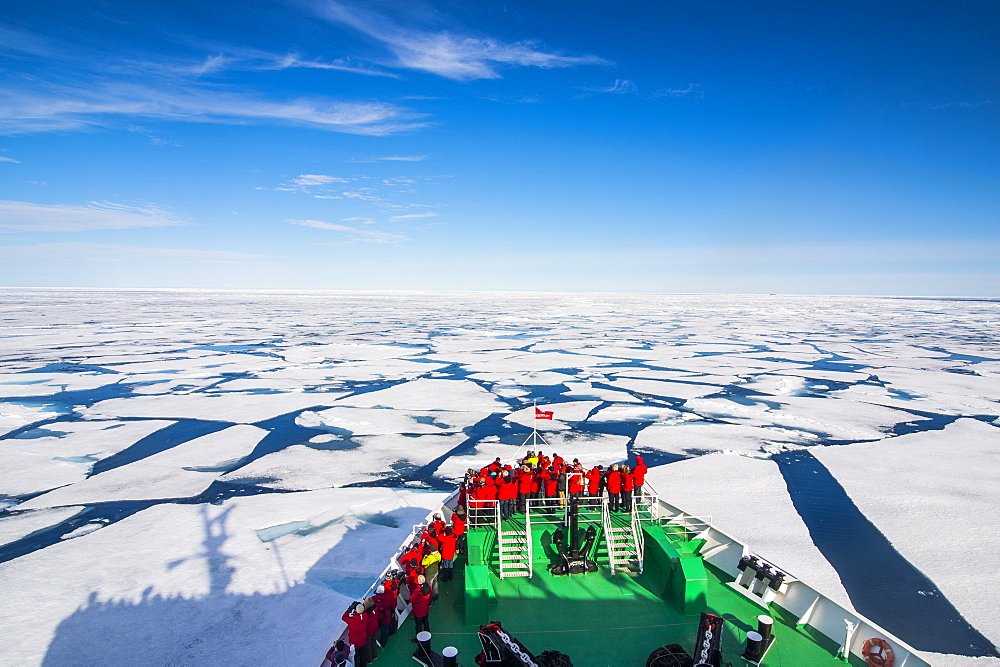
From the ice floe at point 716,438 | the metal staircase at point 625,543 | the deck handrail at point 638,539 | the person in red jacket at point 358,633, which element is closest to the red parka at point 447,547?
the person in red jacket at point 358,633

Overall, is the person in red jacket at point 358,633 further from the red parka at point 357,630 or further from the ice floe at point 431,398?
the ice floe at point 431,398

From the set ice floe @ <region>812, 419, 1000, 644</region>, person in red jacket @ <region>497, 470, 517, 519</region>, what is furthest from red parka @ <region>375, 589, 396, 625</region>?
ice floe @ <region>812, 419, 1000, 644</region>

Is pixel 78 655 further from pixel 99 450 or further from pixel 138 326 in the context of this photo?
pixel 138 326

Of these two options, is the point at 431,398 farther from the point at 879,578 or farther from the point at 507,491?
the point at 879,578

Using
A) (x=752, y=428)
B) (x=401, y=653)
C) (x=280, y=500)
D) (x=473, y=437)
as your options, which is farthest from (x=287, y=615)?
(x=752, y=428)

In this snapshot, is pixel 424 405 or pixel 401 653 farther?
pixel 424 405

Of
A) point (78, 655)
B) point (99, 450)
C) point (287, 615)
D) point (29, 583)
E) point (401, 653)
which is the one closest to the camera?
point (401, 653)
